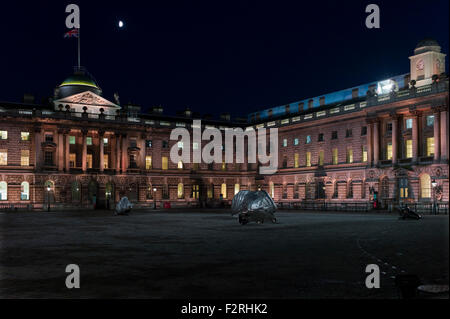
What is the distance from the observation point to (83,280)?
1148 centimetres

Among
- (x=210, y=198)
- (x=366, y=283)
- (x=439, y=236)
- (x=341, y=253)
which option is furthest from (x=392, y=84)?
(x=366, y=283)

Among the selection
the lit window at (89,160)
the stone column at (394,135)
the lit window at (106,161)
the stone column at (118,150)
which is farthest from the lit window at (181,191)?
the stone column at (394,135)

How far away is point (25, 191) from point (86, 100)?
1822 cm

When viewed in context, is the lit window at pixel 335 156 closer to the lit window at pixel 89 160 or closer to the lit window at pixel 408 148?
the lit window at pixel 408 148

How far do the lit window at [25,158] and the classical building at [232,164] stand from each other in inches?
6.8

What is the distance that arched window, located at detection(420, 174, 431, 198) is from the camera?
206 feet

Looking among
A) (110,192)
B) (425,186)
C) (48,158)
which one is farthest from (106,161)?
(425,186)

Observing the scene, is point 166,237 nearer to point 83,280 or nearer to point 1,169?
point 83,280

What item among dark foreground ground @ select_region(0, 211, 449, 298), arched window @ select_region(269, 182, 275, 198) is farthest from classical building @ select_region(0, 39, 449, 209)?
dark foreground ground @ select_region(0, 211, 449, 298)

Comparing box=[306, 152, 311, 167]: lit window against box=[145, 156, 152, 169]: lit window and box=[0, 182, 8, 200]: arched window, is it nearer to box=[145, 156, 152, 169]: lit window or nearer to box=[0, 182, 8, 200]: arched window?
box=[145, 156, 152, 169]: lit window

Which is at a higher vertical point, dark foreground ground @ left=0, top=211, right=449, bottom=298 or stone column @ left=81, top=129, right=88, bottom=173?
stone column @ left=81, top=129, right=88, bottom=173

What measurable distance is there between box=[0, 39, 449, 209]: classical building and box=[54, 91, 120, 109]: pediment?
0.58 ft
